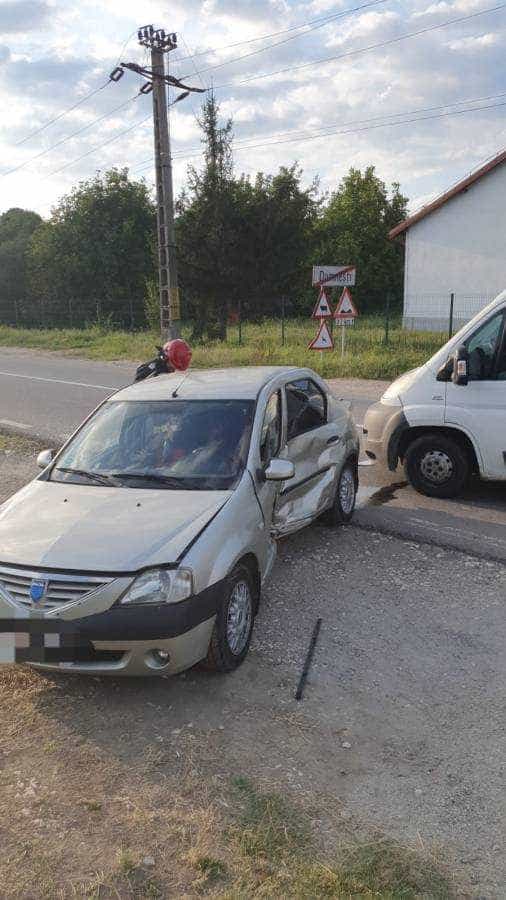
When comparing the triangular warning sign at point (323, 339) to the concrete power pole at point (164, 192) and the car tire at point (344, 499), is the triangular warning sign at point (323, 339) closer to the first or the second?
the concrete power pole at point (164, 192)

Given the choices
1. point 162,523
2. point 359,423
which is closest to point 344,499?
point 162,523

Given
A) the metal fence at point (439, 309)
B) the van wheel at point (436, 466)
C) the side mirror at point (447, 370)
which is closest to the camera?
the side mirror at point (447, 370)

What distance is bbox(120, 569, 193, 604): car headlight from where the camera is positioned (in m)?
3.78

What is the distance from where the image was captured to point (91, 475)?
491 centimetres

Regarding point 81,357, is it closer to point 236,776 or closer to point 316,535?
point 316,535

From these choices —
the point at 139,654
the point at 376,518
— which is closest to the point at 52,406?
the point at 376,518

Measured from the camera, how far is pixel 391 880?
108 inches

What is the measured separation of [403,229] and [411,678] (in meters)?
31.3

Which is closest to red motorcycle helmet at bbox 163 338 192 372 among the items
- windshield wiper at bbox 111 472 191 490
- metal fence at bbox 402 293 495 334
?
windshield wiper at bbox 111 472 191 490

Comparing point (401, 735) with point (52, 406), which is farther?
point (52, 406)

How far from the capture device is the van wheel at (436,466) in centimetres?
732

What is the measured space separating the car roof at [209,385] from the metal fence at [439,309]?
18646 millimetres

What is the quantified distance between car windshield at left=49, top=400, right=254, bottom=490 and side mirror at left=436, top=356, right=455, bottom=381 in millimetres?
2659

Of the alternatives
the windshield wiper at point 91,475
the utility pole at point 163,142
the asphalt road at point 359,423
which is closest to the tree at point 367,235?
the asphalt road at point 359,423
